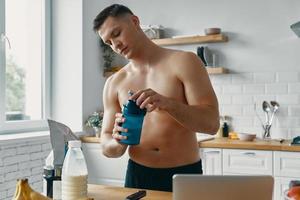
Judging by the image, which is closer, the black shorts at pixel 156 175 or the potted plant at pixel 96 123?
the black shorts at pixel 156 175

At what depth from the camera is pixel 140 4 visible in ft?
14.5

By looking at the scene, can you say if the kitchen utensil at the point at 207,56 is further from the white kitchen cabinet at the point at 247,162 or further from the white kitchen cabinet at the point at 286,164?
the white kitchen cabinet at the point at 286,164

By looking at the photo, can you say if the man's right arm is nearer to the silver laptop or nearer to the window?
the silver laptop

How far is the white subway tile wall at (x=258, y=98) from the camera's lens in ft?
12.3

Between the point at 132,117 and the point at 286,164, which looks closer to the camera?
the point at 132,117

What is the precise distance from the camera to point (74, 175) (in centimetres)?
146

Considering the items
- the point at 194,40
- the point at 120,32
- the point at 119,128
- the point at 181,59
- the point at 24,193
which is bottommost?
the point at 24,193

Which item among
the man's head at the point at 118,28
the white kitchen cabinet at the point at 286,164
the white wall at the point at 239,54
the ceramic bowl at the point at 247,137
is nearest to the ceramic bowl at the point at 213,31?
the white wall at the point at 239,54

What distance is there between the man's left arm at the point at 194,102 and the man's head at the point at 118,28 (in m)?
0.24

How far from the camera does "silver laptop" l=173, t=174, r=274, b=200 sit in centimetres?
111

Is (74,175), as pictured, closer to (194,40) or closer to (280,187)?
(280,187)

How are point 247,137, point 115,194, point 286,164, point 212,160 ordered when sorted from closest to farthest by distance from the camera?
point 115,194 < point 286,164 < point 212,160 < point 247,137

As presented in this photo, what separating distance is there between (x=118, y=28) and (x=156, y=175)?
27.0 inches

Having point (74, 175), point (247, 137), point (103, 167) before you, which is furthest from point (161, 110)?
point (103, 167)
